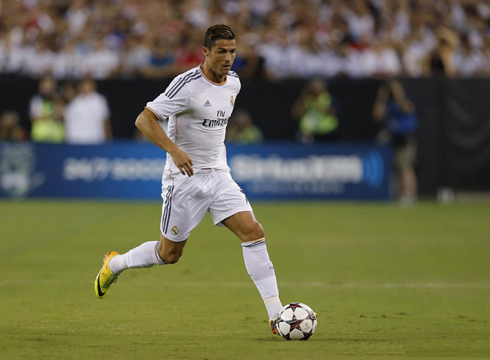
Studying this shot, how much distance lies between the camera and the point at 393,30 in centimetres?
2144

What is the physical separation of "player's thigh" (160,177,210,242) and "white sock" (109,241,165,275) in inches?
10.7

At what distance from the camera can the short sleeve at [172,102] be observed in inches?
270

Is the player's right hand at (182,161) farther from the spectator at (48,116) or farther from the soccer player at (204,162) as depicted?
the spectator at (48,116)

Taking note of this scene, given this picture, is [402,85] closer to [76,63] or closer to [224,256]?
[76,63]

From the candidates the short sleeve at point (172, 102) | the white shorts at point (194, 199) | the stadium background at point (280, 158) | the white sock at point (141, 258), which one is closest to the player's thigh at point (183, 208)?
the white shorts at point (194, 199)

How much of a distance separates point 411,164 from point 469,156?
1705mm

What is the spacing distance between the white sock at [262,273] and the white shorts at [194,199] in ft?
1.17

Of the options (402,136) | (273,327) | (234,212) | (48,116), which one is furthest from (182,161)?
(48,116)

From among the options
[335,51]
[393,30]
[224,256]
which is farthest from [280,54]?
[224,256]

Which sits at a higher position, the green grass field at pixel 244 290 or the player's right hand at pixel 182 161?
the player's right hand at pixel 182 161

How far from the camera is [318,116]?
19703mm

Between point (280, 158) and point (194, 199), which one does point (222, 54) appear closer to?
point (194, 199)

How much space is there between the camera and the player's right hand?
6.61 meters

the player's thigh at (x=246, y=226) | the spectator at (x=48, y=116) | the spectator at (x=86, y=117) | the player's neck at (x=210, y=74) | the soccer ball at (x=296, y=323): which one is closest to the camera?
the soccer ball at (x=296, y=323)
